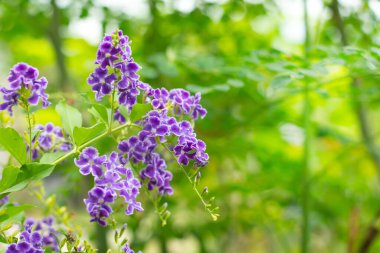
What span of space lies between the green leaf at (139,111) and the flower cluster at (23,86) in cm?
14

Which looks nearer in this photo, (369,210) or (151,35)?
(151,35)

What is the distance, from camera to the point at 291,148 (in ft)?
7.67

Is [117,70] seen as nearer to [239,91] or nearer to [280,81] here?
[280,81]

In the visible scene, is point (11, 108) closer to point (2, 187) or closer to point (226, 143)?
point (2, 187)

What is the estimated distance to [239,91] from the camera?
1.52m

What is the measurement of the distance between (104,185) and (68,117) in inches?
5.2

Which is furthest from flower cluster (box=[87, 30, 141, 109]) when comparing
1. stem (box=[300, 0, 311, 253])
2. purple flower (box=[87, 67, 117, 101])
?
stem (box=[300, 0, 311, 253])

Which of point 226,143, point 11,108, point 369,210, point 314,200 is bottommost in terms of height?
point 369,210

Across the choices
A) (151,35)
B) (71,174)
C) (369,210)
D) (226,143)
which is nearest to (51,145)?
(71,174)

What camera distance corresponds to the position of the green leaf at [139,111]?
0.78 metres

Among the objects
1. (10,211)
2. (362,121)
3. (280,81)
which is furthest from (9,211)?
(362,121)

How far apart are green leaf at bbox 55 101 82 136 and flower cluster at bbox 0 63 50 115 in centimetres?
4

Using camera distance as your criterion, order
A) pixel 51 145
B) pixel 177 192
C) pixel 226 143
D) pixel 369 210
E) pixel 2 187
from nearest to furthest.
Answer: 1. pixel 2 187
2. pixel 51 145
3. pixel 226 143
4. pixel 177 192
5. pixel 369 210

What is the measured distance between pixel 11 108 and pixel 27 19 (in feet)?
2.81
